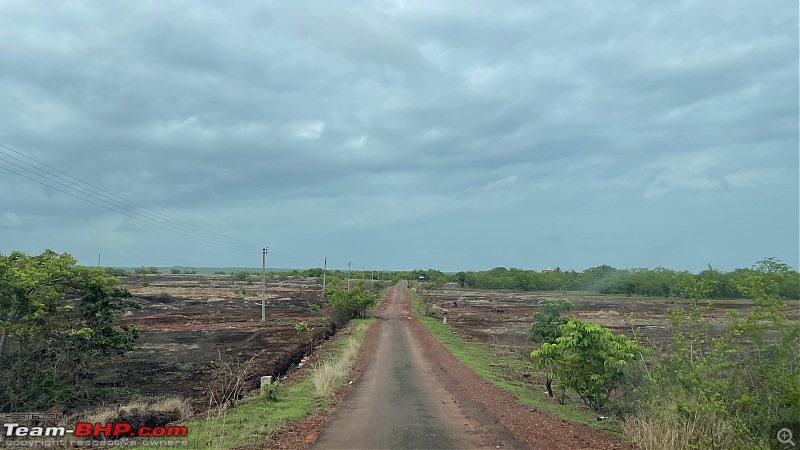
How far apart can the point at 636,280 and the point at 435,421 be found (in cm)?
9858

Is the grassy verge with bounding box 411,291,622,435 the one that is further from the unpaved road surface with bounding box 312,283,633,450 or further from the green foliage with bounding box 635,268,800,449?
the green foliage with bounding box 635,268,800,449

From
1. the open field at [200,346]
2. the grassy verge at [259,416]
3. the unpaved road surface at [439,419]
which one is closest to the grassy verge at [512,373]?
the unpaved road surface at [439,419]

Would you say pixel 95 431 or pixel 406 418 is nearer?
pixel 95 431

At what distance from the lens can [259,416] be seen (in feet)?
43.7

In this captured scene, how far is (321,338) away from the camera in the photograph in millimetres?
37062

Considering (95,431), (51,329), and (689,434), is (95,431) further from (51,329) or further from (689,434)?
(689,434)

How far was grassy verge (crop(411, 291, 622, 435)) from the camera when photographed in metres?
13.9

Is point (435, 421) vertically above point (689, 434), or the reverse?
point (689, 434)

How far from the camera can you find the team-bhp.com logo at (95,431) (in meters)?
10.5
